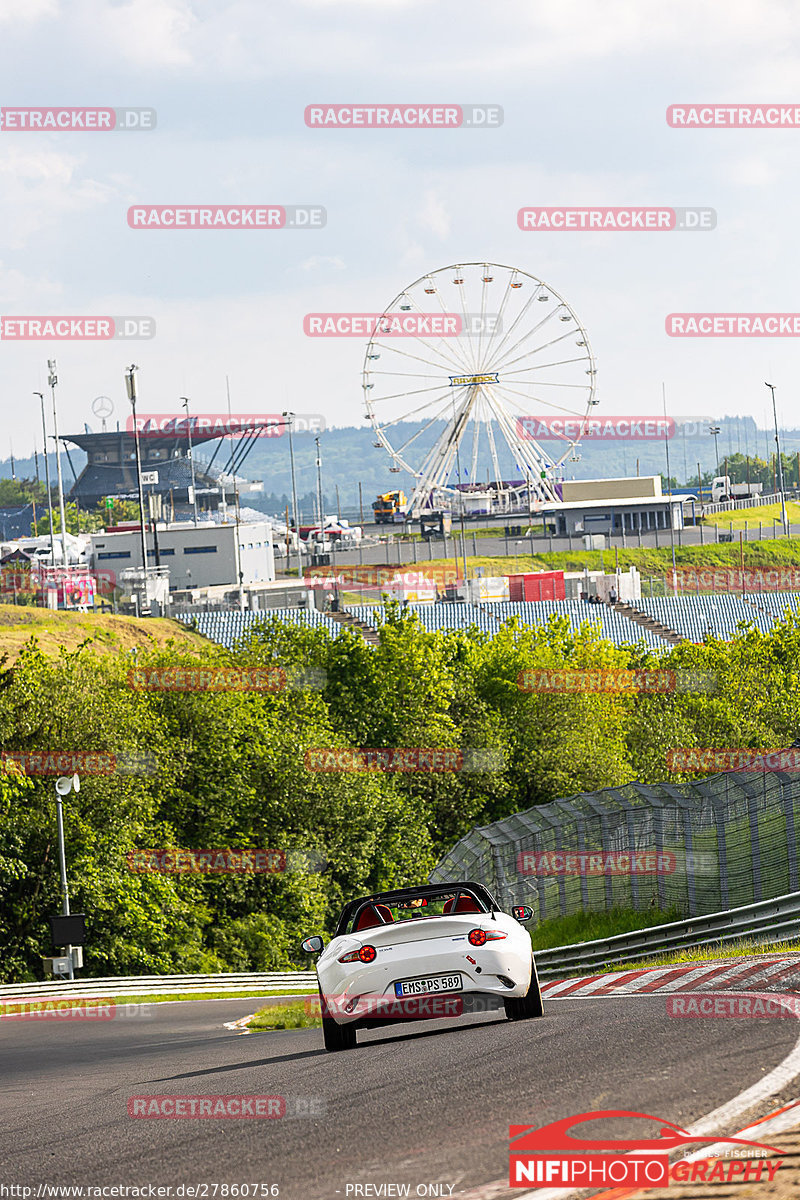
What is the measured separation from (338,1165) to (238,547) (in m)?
110

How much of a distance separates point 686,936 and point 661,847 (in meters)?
3.45

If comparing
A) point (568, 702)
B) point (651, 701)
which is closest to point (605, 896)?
point (568, 702)

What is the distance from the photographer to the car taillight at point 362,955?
10.5m

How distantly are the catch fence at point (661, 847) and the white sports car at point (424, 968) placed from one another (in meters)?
8.19

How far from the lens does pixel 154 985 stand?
31141 millimetres

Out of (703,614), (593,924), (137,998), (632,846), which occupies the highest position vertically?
(632,846)

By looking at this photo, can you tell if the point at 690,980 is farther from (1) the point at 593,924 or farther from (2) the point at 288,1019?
(1) the point at 593,924

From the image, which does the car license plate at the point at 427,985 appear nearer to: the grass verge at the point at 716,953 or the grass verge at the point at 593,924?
the grass verge at the point at 716,953

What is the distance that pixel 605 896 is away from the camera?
23.7 m

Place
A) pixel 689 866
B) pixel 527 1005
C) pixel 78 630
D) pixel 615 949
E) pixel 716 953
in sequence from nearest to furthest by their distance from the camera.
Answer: pixel 527 1005, pixel 716 953, pixel 615 949, pixel 689 866, pixel 78 630
